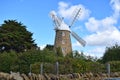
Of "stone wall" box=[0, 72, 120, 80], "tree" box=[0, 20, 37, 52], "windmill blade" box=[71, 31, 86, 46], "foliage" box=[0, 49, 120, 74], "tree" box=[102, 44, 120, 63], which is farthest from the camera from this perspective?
"windmill blade" box=[71, 31, 86, 46]

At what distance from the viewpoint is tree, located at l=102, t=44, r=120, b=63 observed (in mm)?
55094

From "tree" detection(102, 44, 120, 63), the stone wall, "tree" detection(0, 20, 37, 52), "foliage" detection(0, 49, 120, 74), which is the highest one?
"tree" detection(0, 20, 37, 52)

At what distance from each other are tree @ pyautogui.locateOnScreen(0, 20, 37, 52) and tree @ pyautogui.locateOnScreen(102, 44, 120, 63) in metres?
12.6

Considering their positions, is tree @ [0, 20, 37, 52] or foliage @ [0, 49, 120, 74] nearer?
foliage @ [0, 49, 120, 74]

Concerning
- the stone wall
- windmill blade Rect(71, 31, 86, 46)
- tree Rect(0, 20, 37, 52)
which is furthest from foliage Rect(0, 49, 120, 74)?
Result: windmill blade Rect(71, 31, 86, 46)

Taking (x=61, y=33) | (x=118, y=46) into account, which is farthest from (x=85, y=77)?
(x=61, y=33)

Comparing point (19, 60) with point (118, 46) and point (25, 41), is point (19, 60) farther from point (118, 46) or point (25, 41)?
point (25, 41)

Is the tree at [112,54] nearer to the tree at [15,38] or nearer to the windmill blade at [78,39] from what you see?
the tree at [15,38]

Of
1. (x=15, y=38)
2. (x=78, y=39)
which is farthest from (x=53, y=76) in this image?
(x=78, y=39)

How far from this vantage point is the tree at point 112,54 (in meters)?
55.1

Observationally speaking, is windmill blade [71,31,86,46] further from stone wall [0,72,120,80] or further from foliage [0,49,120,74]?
stone wall [0,72,120,80]

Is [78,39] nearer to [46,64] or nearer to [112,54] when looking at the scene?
[112,54]

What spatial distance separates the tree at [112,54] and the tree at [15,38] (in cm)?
1260

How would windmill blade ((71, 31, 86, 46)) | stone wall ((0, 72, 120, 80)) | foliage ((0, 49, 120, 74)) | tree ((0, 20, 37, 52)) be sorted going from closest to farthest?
stone wall ((0, 72, 120, 80)) → foliage ((0, 49, 120, 74)) → tree ((0, 20, 37, 52)) → windmill blade ((71, 31, 86, 46))
